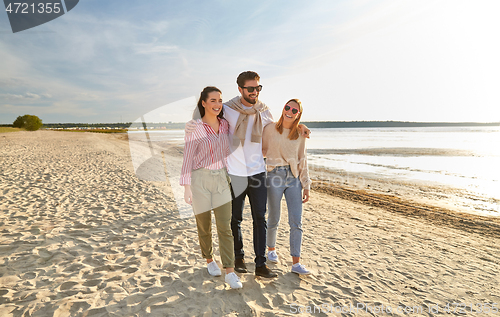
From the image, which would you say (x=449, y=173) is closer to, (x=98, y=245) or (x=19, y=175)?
(x=98, y=245)

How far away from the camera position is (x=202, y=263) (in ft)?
12.4

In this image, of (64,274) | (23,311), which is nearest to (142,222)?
(64,274)

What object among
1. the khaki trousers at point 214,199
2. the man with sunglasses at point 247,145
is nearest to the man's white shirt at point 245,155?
the man with sunglasses at point 247,145

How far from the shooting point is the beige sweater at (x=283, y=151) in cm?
314

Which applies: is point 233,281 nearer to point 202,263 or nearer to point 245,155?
point 202,263

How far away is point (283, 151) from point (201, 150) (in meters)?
1.03

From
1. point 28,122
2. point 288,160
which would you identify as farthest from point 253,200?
point 28,122

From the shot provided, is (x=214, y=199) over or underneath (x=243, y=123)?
underneath

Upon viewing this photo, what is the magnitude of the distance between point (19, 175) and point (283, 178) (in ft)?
37.0

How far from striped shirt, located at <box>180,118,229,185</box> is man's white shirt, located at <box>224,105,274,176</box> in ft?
0.57

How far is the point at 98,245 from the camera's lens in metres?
4.24

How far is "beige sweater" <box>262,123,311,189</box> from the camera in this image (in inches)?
124

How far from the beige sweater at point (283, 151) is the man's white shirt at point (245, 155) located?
0.62 feet

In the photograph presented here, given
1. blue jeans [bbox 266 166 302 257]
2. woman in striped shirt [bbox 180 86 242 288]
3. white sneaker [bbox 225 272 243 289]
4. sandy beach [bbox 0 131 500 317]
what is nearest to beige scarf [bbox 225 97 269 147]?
woman in striped shirt [bbox 180 86 242 288]
